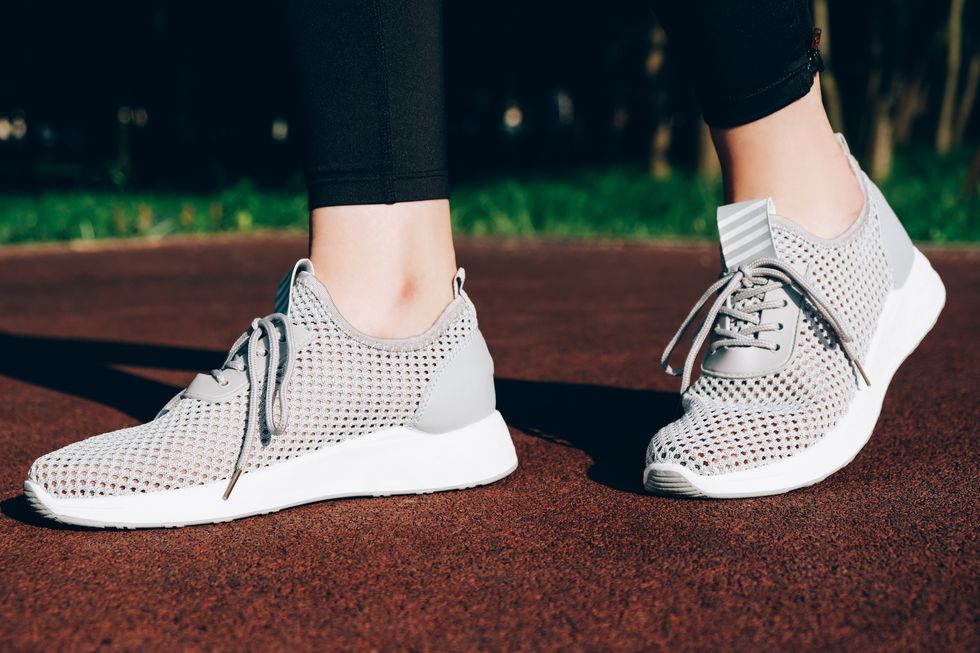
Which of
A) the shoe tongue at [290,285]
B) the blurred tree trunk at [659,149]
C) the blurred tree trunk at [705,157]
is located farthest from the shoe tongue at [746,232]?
the blurred tree trunk at [659,149]

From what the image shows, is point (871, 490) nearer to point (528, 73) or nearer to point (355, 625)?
point (355, 625)

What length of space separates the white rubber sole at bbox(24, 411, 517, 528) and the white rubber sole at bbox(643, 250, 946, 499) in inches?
10.2

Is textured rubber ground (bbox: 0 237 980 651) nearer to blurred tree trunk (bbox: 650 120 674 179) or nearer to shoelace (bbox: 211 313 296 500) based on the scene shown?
shoelace (bbox: 211 313 296 500)

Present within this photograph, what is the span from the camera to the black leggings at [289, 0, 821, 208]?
1.56 meters

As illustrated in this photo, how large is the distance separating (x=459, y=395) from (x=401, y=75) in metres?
0.48

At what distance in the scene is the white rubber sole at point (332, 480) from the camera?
1.45m

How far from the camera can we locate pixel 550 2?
1586cm

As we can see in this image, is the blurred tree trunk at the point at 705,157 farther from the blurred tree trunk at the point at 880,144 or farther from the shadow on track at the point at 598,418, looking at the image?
the shadow on track at the point at 598,418

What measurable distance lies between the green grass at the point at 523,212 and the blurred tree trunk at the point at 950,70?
14.2ft

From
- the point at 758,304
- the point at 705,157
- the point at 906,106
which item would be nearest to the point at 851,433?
the point at 758,304

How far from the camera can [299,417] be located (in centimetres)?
155

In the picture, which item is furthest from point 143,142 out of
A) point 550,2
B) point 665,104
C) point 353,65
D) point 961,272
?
point 353,65

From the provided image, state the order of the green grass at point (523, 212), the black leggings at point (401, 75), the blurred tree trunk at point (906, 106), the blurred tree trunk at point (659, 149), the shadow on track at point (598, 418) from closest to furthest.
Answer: the black leggings at point (401, 75), the shadow on track at point (598, 418), the green grass at point (523, 212), the blurred tree trunk at point (659, 149), the blurred tree trunk at point (906, 106)

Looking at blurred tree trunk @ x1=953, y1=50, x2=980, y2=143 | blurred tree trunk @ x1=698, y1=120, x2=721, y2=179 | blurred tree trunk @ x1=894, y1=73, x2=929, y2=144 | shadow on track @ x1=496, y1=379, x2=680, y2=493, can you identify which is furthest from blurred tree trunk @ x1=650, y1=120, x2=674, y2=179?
shadow on track @ x1=496, y1=379, x2=680, y2=493
